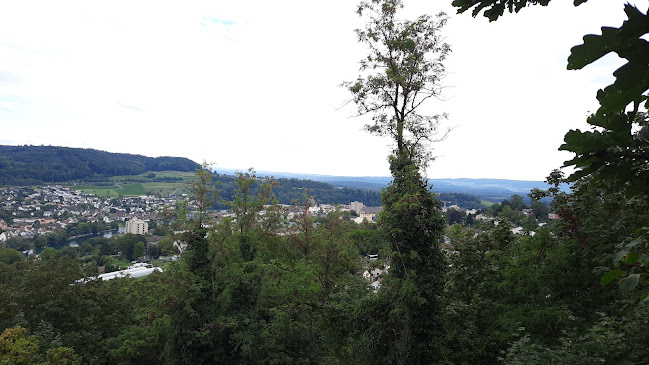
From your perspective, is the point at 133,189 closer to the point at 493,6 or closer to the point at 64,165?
the point at 64,165

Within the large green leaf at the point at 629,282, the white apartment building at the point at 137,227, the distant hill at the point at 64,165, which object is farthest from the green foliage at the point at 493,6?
the distant hill at the point at 64,165

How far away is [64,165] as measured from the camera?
394 ft

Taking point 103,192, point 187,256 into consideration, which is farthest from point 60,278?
point 103,192

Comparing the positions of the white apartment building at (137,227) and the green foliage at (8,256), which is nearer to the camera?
the green foliage at (8,256)

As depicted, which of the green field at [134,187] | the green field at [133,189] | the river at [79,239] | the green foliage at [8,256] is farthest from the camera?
the green field at [134,187]

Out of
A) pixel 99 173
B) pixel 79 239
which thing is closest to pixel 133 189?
pixel 99 173

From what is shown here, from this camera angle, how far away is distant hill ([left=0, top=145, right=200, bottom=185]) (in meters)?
108

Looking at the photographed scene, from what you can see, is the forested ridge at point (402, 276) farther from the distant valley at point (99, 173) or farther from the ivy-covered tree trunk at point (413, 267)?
the distant valley at point (99, 173)

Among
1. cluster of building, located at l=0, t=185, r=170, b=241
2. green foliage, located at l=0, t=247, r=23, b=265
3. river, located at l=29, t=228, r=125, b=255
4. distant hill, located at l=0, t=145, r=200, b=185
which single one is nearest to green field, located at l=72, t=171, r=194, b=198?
cluster of building, located at l=0, t=185, r=170, b=241

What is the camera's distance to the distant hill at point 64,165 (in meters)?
108

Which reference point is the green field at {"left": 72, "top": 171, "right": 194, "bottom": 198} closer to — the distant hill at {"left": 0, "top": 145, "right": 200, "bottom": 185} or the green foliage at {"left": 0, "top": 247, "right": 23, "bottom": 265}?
the distant hill at {"left": 0, "top": 145, "right": 200, "bottom": 185}

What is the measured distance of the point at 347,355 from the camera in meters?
8.27

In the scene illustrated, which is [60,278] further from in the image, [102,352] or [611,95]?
[611,95]

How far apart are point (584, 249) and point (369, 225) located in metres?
4.58
